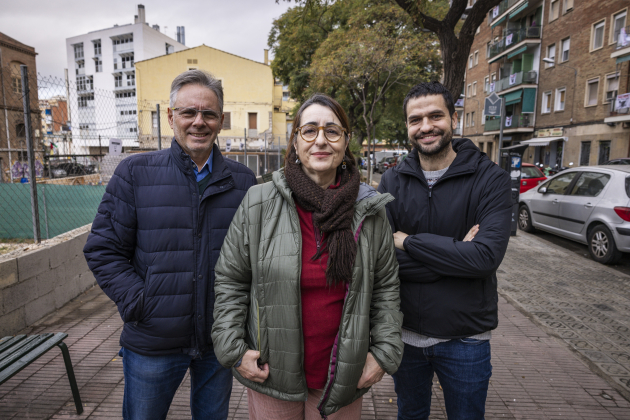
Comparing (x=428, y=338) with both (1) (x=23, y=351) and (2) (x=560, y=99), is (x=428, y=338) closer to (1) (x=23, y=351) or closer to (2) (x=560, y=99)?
(1) (x=23, y=351)

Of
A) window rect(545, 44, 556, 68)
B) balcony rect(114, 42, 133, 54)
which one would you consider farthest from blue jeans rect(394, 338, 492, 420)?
balcony rect(114, 42, 133, 54)

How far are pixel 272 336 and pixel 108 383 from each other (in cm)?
243

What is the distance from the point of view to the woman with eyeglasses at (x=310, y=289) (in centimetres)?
171

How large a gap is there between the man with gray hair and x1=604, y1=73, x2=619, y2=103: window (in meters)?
26.7

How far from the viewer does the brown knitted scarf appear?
168 cm

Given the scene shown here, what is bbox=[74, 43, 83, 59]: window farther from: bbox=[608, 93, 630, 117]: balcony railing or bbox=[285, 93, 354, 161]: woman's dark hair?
bbox=[285, 93, 354, 161]: woman's dark hair

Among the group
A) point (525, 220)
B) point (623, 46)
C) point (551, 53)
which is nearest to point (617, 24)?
point (623, 46)

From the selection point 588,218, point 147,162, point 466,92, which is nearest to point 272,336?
point 147,162

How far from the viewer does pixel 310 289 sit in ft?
5.75

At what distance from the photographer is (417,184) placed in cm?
221

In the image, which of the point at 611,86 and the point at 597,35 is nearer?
the point at 611,86

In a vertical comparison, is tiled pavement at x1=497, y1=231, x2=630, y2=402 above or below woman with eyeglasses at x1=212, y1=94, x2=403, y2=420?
below

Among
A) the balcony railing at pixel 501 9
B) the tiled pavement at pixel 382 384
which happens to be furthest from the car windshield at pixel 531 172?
the balcony railing at pixel 501 9

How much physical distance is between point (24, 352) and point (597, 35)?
30087mm
